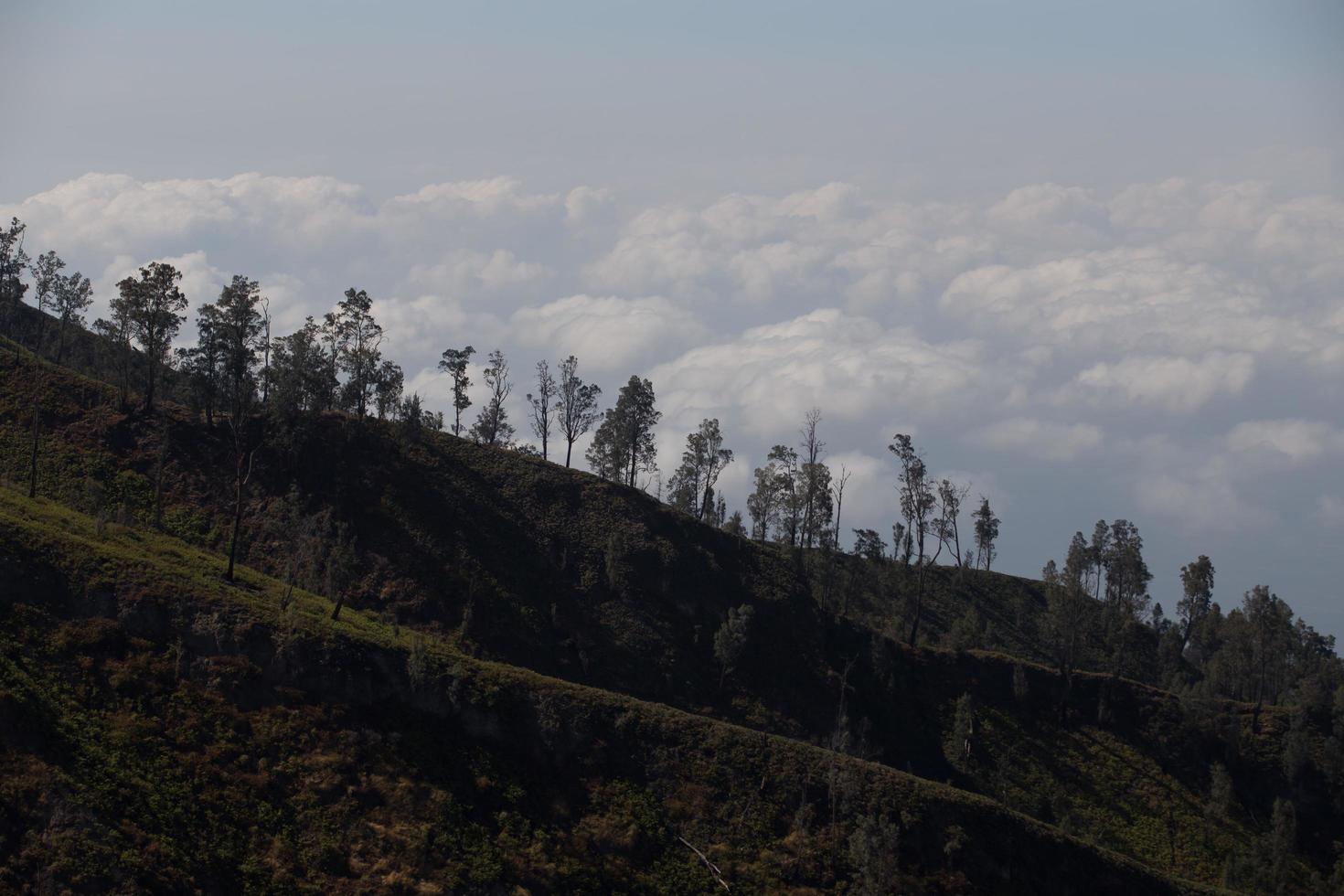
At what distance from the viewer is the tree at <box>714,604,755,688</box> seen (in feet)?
314

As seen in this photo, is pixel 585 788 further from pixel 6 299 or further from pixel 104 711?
pixel 6 299

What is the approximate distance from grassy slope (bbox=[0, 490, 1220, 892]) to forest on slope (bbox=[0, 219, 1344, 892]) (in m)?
11.4

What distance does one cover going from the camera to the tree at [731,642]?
95.8 meters

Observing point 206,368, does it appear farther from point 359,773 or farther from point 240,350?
point 359,773

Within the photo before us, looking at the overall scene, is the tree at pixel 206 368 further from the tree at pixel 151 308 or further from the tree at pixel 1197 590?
the tree at pixel 1197 590

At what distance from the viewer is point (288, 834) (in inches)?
2211

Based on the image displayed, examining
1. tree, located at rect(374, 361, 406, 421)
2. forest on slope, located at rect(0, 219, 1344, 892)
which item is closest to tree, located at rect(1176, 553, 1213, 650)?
forest on slope, located at rect(0, 219, 1344, 892)

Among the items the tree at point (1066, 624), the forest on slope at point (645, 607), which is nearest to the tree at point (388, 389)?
the forest on slope at point (645, 607)

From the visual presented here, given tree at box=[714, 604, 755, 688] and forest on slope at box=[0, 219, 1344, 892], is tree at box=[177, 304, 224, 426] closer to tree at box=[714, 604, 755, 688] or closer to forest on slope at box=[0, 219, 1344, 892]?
forest on slope at box=[0, 219, 1344, 892]

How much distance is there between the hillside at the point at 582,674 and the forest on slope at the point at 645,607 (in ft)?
1.16

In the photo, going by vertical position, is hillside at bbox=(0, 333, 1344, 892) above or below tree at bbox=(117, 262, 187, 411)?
below

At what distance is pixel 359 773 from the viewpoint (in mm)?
61219

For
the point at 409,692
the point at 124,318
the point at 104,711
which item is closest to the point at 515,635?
the point at 409,692

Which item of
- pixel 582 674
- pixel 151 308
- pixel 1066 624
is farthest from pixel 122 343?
pixel 1066 624
